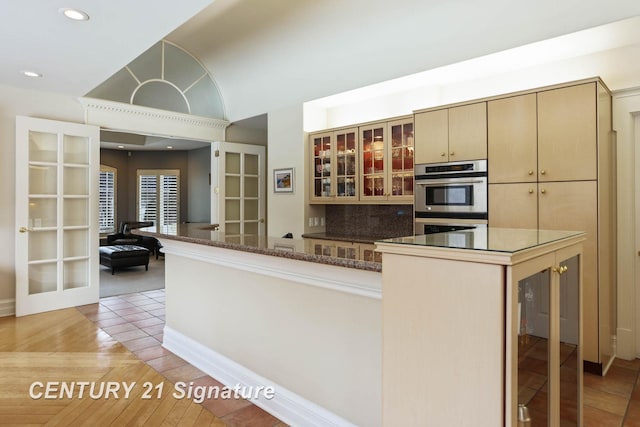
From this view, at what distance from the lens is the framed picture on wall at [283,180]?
5117 millimetres

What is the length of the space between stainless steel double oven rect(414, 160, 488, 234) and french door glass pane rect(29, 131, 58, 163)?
404 centimetres

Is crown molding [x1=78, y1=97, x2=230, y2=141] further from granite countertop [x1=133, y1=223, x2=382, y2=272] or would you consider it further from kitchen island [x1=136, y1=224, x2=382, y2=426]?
granite countertop [x1=133, y1=223, x2=382, y2=272]

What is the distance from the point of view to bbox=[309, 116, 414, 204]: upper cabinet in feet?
13.6

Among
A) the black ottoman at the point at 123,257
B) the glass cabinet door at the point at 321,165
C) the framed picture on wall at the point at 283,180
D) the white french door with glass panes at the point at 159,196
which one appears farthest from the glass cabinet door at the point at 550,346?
the white french door with glass panes at the point at 159,196

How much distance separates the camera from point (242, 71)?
5379 millimetres

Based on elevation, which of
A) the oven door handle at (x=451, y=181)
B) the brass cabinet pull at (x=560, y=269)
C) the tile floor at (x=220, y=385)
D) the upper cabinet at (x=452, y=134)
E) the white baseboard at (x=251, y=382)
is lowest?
the tile floor at (x=220, y=385)

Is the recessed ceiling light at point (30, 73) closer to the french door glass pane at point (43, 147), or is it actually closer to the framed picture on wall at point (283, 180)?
the french door glass pane at point (43, 147)

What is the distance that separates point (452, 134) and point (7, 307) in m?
5.07

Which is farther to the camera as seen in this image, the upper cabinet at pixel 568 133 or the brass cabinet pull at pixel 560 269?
the upper cabinet at pixel 568 133

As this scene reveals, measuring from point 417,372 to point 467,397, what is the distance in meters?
0.15

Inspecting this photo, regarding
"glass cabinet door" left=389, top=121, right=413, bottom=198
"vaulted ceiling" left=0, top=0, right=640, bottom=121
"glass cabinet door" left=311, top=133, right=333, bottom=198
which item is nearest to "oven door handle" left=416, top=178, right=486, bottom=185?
"glass cabinet door" left=389, top=121, right=413, bottom=198

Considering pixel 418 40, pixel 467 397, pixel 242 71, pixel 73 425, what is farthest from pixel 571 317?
pixel 242 71

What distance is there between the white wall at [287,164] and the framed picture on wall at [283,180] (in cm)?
5

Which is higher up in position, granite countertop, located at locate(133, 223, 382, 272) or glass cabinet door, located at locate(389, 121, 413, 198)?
glass cabinet door, located at locate(389, 121, 413, 198)
